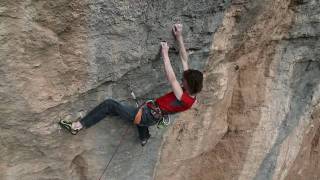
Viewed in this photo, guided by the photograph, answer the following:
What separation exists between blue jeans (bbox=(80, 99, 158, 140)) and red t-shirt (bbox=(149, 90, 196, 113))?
163 mm

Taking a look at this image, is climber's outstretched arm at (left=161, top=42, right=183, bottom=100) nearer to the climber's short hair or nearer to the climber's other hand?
the climber's other hand

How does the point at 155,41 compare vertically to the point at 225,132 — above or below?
above

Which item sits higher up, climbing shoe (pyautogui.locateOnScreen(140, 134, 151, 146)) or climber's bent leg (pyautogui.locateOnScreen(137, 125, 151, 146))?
climber's bent leg (pyautogui.locateOnScreen(137, 125, 151, 146))

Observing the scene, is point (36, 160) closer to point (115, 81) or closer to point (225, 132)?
point (115, 81)

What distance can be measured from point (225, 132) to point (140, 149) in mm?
1424

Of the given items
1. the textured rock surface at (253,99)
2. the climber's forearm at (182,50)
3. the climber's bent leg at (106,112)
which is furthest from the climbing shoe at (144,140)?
the climber's forearm at (182,50)

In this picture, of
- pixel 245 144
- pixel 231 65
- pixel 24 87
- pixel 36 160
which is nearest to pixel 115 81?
pixel 24 87

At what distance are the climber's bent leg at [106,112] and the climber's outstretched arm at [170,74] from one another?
20.8 inches

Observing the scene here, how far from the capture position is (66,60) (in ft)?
13.2

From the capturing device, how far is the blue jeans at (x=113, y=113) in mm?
4445

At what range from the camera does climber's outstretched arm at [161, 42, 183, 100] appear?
4246 millimetres

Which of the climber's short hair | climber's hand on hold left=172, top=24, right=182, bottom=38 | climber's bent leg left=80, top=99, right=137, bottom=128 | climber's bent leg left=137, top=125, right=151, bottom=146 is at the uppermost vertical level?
climber's hand on hold left=172, top=24, right=182, bottom=38

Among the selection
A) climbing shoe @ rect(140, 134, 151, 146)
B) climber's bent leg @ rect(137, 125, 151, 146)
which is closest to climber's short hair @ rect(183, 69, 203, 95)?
climber's bent leg @ rect(137, 125, 151, 146)

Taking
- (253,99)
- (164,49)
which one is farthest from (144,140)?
(253,99)
